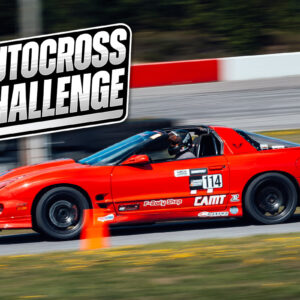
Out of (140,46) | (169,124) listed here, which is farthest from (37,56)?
(140,46)

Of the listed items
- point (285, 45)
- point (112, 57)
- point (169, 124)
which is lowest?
point (169, 124)

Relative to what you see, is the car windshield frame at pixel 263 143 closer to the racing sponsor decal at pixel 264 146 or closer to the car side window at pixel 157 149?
the racing sponsor decal at pixel 264 146

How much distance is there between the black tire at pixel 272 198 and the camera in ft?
28.1

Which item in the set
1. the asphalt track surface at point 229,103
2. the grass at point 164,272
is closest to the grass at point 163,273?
the grass at point 164,272

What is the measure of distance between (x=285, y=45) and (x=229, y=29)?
2972 millimetres

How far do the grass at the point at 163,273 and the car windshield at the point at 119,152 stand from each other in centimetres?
195

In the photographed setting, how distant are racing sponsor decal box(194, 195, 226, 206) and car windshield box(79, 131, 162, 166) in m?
1.03

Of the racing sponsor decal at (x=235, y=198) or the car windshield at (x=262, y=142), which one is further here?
the car windshield at (x=262, y=142)

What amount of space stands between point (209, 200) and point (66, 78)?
6839 mm

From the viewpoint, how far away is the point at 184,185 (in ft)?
27.6

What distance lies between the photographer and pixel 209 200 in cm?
847

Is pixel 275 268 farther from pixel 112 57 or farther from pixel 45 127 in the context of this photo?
pixel 112 57

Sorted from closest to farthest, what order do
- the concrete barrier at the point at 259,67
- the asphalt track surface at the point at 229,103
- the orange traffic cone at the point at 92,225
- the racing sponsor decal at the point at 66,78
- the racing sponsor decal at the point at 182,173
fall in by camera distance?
the orange traffic cone at the point at 92,225 → the racing sponsor decal at the point at 182,173 → the racing sponsor decal at the point at 66,78 → the asphalt track surface at the point at 229,103 → the concrete barrier at the point at 259,67

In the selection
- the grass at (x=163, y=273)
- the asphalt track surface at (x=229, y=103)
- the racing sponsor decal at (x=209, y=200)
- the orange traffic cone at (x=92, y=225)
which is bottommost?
the grass at (x=163, y=273)
